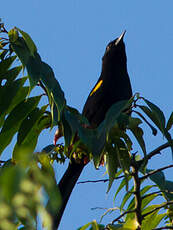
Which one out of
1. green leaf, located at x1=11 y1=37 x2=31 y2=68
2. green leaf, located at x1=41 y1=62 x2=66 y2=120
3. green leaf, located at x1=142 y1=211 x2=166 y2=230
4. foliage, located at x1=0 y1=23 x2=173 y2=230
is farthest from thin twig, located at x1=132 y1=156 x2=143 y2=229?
green leaf, located at x1=11 y1=37 x2=31 y2=68

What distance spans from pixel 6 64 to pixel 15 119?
0.26m

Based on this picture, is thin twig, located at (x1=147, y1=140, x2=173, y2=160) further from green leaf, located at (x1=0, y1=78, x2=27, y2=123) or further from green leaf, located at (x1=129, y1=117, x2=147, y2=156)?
green leaf, located at (x1=0, y1=78, x2=27, y2=123)

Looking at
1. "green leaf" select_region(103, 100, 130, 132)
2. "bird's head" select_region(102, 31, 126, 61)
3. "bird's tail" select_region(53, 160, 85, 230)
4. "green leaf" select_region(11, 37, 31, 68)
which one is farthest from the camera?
"bird's head" select_region(102, 31, 126, 61)

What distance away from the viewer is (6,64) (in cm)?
Result: 187

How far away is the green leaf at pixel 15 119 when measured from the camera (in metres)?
1.73

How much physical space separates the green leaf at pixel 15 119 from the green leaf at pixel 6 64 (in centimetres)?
17

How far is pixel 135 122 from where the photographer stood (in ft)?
5.33

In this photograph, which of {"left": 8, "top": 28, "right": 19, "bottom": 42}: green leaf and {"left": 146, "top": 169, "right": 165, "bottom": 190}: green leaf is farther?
{"left": 8, "top": 28, "right": 19, "bottom": 42}: green leaf

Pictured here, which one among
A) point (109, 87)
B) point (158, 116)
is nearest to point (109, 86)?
point (109, 87)

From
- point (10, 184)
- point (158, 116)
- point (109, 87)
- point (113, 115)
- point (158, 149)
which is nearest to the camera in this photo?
point (10, 184)

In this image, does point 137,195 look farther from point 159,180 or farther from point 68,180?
point 68,180

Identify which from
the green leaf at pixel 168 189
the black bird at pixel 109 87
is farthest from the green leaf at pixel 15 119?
the black bird at pixel 109 87

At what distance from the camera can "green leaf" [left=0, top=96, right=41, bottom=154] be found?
5.69ft

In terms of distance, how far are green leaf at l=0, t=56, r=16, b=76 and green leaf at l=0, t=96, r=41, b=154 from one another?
17 centimetres
